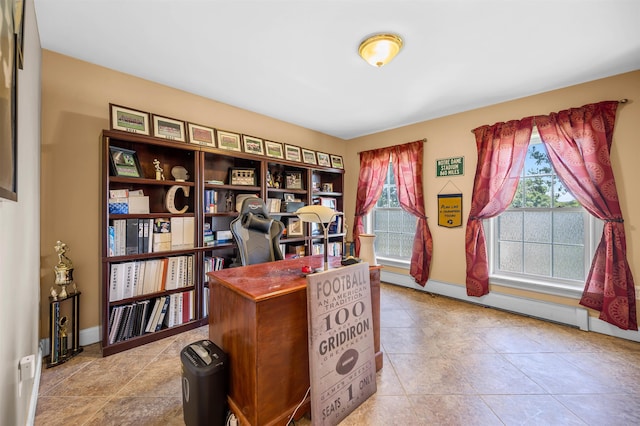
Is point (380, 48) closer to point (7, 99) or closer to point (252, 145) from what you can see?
point (252, 145)

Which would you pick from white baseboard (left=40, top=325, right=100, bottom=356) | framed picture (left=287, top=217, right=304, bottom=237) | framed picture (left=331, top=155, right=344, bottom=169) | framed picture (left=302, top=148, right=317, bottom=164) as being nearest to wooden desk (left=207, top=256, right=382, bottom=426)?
white baseboard (left=40, top=325, right=100, bottom=356)

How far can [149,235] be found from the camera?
2.48 meters

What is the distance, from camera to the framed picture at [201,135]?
2922mm

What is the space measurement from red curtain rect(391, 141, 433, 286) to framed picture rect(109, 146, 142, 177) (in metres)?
3.50

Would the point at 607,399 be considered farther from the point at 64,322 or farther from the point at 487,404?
the point at 64,322

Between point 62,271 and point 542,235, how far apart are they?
491cm

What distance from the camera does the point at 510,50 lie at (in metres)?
2.20

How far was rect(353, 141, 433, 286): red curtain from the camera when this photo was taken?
3.86 m

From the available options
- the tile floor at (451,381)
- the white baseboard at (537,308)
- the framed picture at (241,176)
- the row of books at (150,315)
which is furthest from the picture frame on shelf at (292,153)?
the white baseboard at (537,308)

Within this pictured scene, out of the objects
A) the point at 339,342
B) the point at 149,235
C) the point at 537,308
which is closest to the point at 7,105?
the point at 339,342

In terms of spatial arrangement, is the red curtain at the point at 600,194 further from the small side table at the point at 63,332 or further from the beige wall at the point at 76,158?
the small side table at the point at 63,332

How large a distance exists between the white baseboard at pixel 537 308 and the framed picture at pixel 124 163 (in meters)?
3.94

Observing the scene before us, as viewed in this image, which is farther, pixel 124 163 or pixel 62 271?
pixel 124 163

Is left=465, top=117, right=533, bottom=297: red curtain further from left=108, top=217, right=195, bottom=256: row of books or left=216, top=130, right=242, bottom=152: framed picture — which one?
left=108, top=217, right=195, bottom=256: row of books
